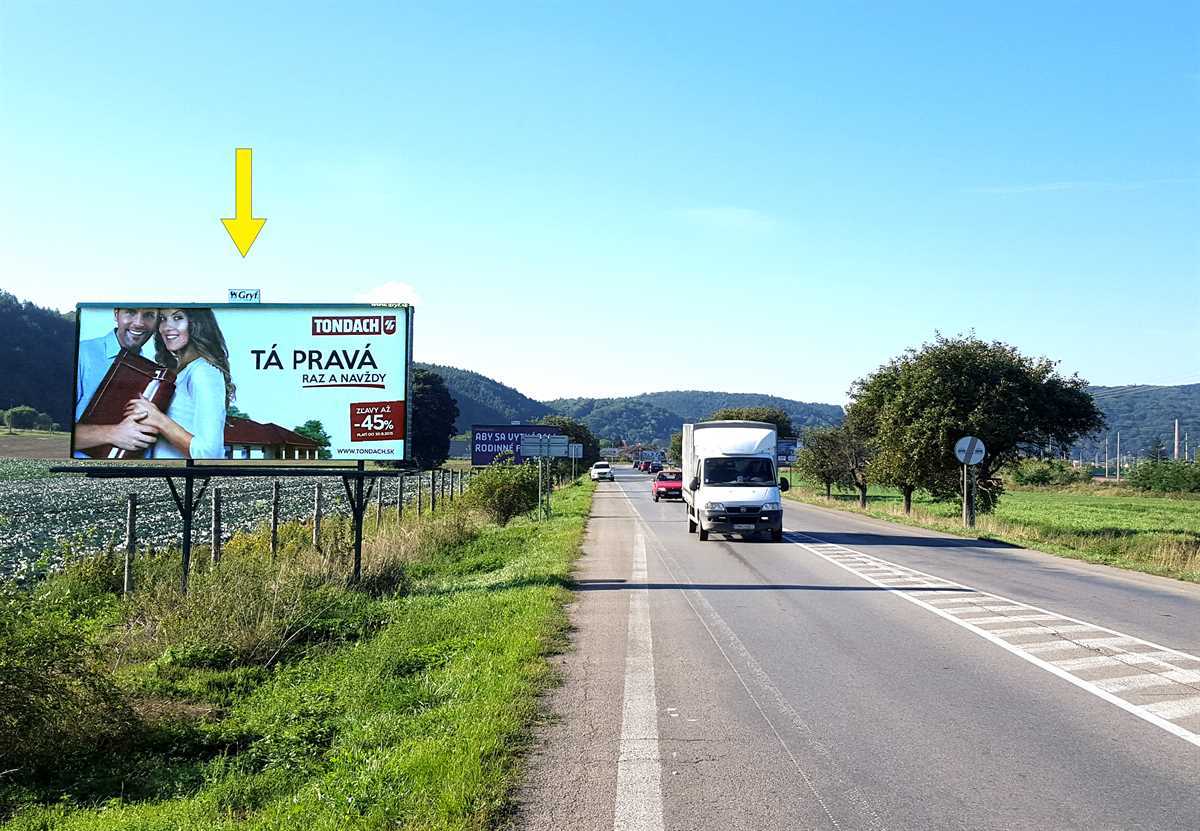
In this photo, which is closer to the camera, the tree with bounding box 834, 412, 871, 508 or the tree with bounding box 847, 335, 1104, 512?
the tree with bounding box 847, 335, 1104, 512

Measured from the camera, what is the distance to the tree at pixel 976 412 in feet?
99.3

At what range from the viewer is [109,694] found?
23.0 feet

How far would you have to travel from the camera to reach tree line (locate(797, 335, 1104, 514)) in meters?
30.3

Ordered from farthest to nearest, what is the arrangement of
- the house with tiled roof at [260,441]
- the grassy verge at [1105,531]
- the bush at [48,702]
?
the grassy verge at [1105,531] < the house with tiled roof at [260,441] < the bush at [48,702]

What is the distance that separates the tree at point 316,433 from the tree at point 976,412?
21.7 metres

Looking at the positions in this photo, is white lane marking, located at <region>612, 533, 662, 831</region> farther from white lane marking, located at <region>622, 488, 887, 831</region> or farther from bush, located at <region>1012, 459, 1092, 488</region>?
bush, located at <region>1012, 459, 1092, 488</region>

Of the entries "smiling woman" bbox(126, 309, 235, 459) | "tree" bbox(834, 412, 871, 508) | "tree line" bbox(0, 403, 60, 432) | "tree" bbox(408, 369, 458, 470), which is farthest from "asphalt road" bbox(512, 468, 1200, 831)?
"tree line" bbox(0, 403, 60, 432)

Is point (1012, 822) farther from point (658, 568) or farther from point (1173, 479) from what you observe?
point (1173, 479)

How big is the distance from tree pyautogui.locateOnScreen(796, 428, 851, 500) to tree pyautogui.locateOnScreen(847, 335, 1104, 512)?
14882 millimetres

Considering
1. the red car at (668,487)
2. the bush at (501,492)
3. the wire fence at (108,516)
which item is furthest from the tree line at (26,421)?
the bush at (501,492)

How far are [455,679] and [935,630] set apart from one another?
565cm

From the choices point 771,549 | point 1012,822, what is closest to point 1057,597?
point 771,549

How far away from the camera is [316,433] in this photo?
14.7 metres

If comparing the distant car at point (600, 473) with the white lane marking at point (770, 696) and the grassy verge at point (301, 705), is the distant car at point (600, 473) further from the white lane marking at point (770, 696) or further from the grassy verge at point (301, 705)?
the white lane marking at point (770, 696)
